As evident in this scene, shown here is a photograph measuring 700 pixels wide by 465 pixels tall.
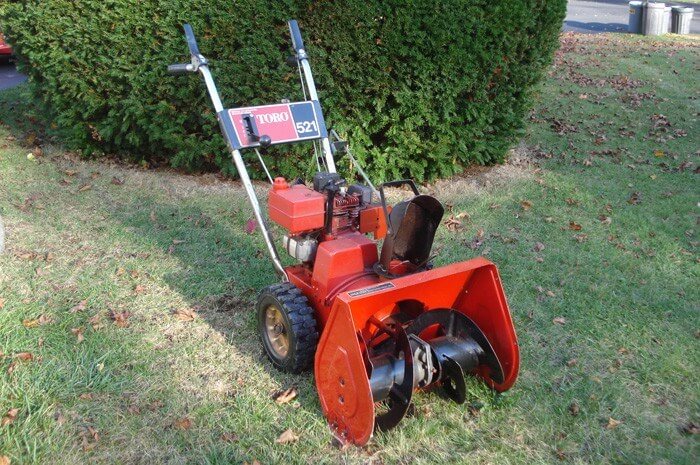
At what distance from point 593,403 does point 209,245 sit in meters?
3.14

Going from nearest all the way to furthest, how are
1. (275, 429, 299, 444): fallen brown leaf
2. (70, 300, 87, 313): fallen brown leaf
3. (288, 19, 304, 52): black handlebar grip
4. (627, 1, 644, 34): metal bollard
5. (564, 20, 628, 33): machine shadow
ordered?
1. (275, 429, 299, 444): fallen brown leaf
2. (70, 300, 87, 313): fallen brown leaf
3. (288, 19, 304, 52): black handlebar grip
4. (627, 1, 644, 34): metal bollard
5. (564, 20, 628, 33): machine shadow

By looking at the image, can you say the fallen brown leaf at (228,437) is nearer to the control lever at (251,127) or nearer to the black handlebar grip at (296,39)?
the control lever at (251,127)

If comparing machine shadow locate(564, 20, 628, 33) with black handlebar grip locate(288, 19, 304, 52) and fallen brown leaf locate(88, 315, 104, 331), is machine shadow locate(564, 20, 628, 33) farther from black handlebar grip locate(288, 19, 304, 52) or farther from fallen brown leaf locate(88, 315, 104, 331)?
fallen brown leaf locate(88, 315, 104, 331)

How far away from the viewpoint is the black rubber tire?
11.0 ft

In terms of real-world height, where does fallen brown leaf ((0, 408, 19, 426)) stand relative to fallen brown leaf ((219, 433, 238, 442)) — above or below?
above

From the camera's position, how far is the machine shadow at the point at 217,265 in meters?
3.88

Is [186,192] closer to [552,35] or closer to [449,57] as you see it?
[449,57]

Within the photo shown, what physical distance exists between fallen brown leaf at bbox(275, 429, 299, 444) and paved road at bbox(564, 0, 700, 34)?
16520 millimetres

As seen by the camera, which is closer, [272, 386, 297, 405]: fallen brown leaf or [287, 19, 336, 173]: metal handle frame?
[272, 386, 297, 405]: fallen brown leaf

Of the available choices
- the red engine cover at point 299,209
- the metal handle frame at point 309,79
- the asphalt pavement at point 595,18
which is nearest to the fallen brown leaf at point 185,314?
the red engine cover at point 299,209

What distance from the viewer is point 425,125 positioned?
20.7 ft

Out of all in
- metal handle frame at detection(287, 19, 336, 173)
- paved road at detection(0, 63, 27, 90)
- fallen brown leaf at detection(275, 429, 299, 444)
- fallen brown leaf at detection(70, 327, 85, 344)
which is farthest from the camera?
paved road at detection(0, 63, 27, 90)

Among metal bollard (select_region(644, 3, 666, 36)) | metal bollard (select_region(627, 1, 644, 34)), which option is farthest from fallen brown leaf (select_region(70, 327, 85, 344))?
metal bollard (select_region(627, 1, 644, 34))

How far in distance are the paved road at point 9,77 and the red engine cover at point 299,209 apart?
911cm
